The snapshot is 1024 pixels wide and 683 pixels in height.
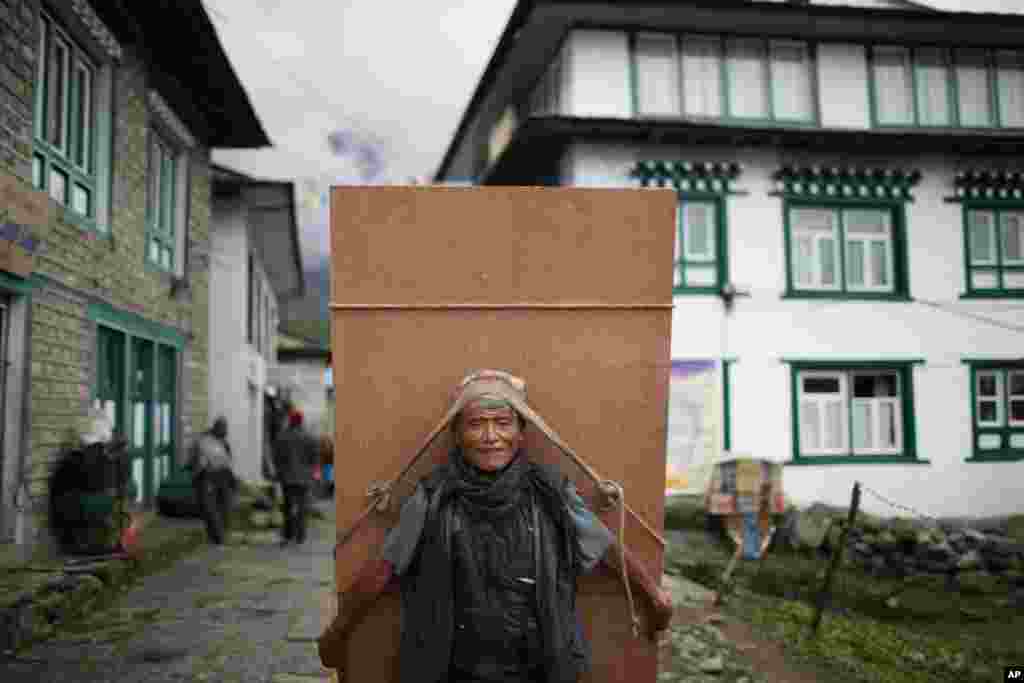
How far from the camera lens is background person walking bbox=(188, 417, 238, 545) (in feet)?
29.8

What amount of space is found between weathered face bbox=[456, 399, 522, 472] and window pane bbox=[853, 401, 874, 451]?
1304 centimetres

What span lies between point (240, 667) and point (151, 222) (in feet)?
22.2

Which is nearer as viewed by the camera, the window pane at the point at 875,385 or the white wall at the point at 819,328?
the white wall at the point at 819,328

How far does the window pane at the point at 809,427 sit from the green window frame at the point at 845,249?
76.0 inches

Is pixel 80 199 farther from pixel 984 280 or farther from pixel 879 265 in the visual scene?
pixel 879 265

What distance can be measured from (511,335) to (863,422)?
1306 centimetres

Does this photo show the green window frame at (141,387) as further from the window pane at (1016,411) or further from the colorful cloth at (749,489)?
the window pane at (1016,411)

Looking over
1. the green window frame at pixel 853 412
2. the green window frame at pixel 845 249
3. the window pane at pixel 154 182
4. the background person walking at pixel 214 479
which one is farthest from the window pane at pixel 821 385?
the window pane at pixel 154 182

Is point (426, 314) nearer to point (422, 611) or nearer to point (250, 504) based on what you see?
point (422, 611)

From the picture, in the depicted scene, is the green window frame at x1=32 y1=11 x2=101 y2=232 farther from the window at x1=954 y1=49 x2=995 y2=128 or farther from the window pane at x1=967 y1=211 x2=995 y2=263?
the window at x1=954 y1=49 x2=995 y2=128

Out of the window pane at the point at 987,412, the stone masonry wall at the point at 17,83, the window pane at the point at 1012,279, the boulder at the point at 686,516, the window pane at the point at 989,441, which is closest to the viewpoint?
the stone masonry wall at the point at 17,83

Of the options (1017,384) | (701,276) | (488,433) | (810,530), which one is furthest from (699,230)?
(488,433)

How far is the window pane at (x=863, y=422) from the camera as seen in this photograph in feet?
45.4

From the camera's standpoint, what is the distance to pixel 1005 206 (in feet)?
35.0
